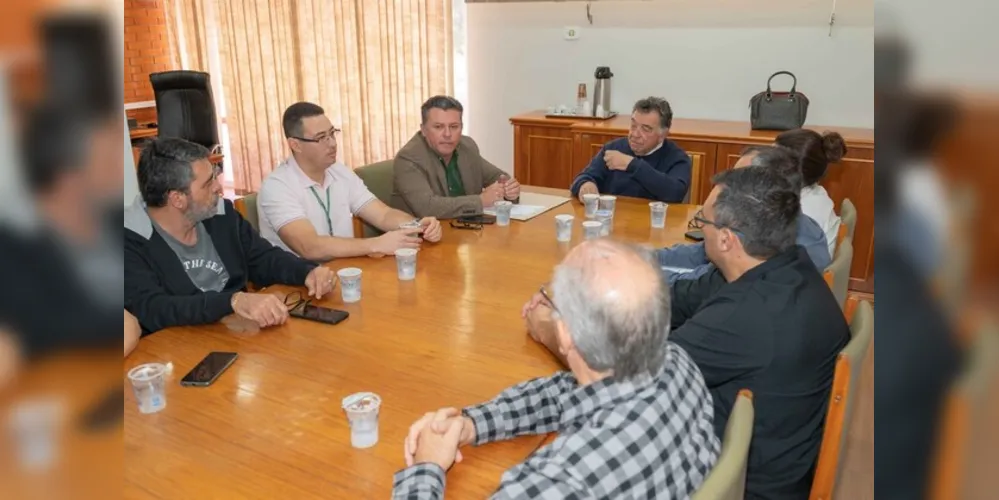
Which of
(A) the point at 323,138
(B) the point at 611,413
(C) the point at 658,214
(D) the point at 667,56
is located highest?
(D) the point at 667,56

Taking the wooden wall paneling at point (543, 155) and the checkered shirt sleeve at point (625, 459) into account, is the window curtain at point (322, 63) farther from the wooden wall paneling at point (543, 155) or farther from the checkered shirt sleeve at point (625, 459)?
the checkered shirt sleeve at point (625, 459)

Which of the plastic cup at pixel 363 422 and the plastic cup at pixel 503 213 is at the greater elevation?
the plastic cup at pixel 503 213

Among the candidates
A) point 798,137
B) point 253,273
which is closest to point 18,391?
point 253,273

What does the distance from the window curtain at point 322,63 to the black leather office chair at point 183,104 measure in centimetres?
93

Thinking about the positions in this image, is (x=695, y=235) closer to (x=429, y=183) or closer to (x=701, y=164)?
(x=429, y=183)

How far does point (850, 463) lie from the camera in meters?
2.41

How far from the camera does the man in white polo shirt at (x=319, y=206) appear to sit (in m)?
2.39

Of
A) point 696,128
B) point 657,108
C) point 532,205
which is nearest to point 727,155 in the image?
point 696,128

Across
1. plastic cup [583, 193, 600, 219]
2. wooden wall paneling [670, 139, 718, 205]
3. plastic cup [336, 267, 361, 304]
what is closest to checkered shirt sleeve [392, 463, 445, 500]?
plastic cup [336, 267, 361, 304]

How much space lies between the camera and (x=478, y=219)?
9.34 feet

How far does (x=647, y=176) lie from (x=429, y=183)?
3.49 ft

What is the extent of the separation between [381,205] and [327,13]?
10.6 ft

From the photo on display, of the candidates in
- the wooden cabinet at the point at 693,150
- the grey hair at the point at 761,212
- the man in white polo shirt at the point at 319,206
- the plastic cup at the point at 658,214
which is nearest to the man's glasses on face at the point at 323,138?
the man in white polo shirt at the point at 319,206

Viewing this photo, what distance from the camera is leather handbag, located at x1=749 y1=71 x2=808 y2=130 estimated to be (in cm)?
401
